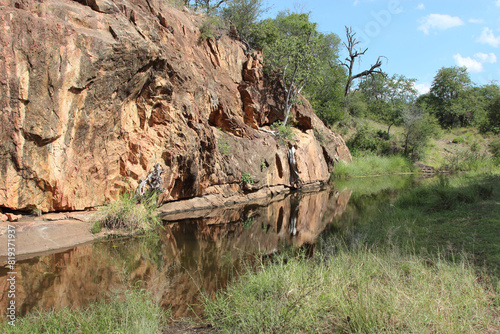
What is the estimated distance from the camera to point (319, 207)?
1477cm

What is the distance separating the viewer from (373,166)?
1201 inches

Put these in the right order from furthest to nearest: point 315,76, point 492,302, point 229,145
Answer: point 315,76, point 229,145, point 492,302

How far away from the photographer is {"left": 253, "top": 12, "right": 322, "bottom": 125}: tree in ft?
75.2

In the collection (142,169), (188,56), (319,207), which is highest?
(188,56)

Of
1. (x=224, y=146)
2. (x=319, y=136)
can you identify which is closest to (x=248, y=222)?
(x=224, y=146)

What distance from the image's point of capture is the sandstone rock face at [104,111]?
802 centimetres

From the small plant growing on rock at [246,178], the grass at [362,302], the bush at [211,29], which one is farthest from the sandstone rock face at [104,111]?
the grass at [362,302]

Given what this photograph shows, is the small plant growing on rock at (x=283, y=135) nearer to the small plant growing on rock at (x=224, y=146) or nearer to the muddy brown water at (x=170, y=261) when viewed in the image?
the small plant growing on rock at (x=224, y=146)

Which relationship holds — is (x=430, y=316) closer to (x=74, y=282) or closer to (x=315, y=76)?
(x=74, y=282)

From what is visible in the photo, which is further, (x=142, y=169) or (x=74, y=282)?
(x=142, y=169)

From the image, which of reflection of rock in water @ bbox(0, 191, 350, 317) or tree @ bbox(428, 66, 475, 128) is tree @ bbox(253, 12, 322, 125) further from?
tree @ bbox(428, 66, 475, 128)

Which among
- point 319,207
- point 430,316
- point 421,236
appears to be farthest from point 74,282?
point 319,207

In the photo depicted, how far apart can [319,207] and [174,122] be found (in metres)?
7.05

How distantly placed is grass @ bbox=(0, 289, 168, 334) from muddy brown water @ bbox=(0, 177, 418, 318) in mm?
699
